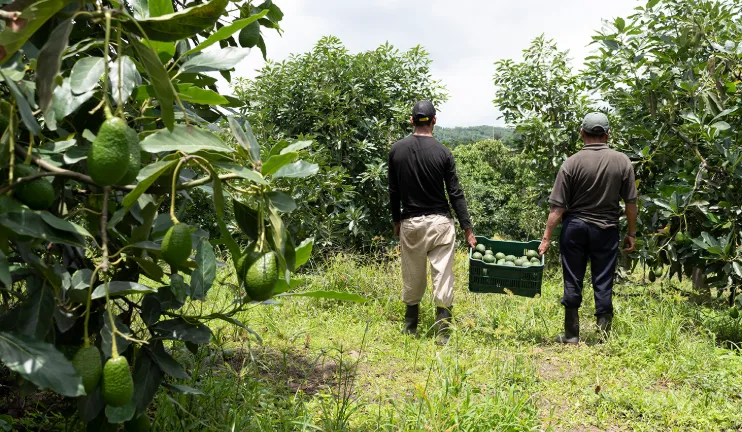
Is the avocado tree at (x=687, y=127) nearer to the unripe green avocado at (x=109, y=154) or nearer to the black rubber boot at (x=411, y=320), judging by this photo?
the black rubber boot at (x=411, y=320)

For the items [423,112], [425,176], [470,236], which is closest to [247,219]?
[425,176]

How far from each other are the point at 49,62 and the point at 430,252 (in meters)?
3.76

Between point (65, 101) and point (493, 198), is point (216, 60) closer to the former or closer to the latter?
point (65, 101)

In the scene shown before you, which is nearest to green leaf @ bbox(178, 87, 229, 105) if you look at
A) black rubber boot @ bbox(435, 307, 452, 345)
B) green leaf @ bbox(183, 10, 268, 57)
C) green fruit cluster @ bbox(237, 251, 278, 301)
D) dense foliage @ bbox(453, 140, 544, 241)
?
green leaf @ bbox(183, 10, 268, 57)

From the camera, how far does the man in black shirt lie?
14.2ft

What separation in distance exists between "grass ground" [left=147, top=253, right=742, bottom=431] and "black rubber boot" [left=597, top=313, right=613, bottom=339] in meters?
0.08

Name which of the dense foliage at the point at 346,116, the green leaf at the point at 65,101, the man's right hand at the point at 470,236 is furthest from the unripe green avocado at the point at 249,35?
the dense foliage at the point at 346,116

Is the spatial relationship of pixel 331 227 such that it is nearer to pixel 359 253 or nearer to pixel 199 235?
pixel 359 253

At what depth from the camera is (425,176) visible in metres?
4.32

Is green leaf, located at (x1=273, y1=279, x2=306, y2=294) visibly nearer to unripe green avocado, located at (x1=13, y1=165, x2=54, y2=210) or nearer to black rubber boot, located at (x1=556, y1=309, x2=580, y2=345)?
unripe green avocado, located at (x1=13, y1=165, x2=54, y2=210)

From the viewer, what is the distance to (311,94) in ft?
22.3

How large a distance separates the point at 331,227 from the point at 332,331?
80.0 inches

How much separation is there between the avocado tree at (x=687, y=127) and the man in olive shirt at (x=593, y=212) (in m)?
0.57

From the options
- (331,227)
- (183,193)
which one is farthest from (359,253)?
(183,193)
